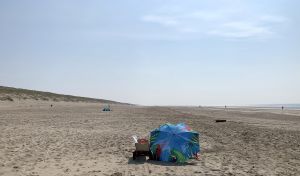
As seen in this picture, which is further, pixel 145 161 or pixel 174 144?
pixel 174 144

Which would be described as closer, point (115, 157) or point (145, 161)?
point (145, 161)

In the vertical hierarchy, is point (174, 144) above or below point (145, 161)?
above

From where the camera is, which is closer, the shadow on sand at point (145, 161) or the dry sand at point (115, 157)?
the dry sand at point (115, 157)

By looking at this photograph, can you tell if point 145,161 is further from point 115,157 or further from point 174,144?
point 115,157

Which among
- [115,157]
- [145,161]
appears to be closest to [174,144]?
[145,161]

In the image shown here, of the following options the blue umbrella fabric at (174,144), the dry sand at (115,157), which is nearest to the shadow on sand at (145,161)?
the dry sand at (115,157)

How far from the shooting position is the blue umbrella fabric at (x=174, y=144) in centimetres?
1111

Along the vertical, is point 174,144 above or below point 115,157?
above

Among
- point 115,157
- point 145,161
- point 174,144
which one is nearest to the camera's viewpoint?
point 145,161

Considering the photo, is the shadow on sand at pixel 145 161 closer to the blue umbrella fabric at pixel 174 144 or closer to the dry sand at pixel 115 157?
the dry sand at pixel 115 157

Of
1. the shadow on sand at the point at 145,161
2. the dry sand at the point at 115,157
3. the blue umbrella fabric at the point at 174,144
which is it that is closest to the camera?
the dry sand at the point at 115,157

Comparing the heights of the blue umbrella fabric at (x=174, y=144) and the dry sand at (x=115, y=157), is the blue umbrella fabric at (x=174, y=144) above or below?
above

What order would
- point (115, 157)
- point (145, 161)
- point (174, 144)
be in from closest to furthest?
point (145, 161)
point (174, 144)
point (115, 157)

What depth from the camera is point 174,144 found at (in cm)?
1126
